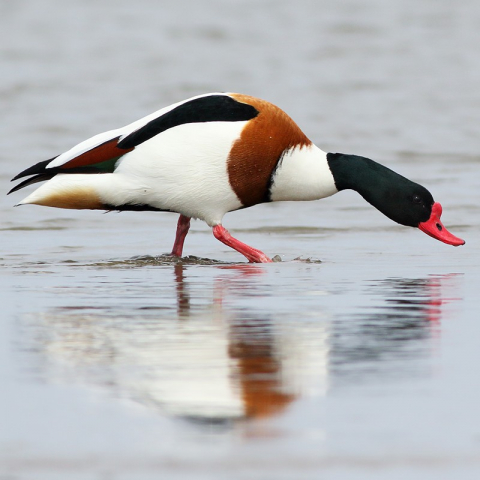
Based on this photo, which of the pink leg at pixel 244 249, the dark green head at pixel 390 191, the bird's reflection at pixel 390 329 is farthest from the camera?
the dark green head at pixel 390 191

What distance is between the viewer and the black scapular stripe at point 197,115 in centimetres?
829

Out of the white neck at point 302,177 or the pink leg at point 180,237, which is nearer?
the white neck at point 302,177

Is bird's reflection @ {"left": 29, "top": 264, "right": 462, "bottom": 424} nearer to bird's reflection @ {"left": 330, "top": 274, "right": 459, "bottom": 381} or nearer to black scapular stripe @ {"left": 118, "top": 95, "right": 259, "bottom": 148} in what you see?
bird's reflection @ {"left": 330, "top": 274, "right": 459, "bottom": 381}

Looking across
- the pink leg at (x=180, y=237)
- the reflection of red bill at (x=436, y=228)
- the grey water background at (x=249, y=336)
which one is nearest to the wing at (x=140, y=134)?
the grey water background at (x=249, y=336)

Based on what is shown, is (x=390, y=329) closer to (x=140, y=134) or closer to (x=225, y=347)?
(x=225, y=347)

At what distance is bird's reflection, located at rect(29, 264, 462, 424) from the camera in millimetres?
4102

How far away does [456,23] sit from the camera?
1185 inches

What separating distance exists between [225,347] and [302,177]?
3.82 meters

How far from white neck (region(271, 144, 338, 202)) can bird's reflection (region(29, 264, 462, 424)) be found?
1.88m

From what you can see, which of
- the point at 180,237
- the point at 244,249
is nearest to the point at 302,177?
the point at 244,249

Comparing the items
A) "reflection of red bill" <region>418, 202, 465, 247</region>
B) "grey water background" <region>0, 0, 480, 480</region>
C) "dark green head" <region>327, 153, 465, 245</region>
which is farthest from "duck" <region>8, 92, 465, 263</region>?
"reflection of red bill" <region>418, 202, 465, 247</region>

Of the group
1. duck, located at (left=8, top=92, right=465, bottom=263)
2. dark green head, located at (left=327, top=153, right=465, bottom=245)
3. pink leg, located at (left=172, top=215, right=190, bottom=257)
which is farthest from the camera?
pink leg, located at (left=172, top=215, right=190, bottom=257)

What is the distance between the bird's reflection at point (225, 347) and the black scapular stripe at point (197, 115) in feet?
5.96

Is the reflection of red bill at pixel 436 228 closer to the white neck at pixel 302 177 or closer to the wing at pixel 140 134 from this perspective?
the white neck at pixel 302 177
